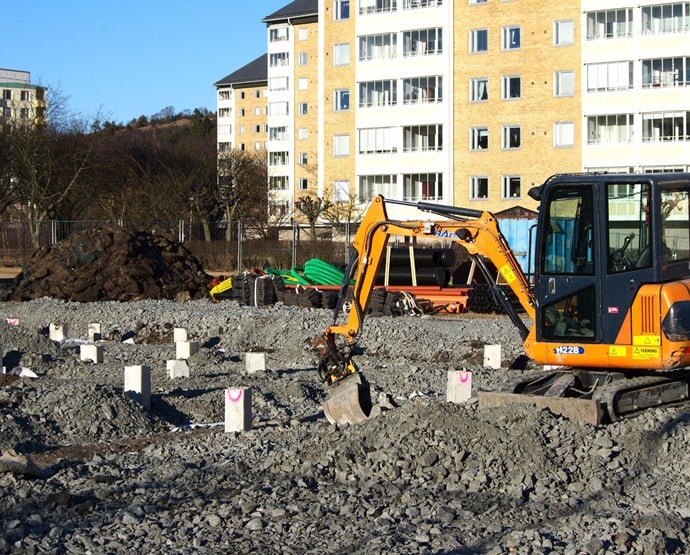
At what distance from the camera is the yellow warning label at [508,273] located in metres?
11.5

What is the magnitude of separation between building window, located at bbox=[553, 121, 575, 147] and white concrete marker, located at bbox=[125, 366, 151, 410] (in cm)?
4148

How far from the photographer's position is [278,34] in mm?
89312

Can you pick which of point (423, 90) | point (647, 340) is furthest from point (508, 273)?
point (423, 90)

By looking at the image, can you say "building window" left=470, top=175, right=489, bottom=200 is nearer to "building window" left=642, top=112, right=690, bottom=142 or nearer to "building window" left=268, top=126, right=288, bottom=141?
"building window" left=642, top=112, right=690, bottom=142

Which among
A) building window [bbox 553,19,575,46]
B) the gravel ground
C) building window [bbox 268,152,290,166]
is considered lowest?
the gravel ground

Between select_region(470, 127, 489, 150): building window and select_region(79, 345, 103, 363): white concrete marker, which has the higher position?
select_region(470, 127, 489, 150): building window

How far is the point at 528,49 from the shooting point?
51625mm

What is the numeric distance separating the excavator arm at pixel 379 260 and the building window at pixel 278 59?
3100 inches

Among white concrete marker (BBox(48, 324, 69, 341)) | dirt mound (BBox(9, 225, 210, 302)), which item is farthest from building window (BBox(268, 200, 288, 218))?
white concrete marker (BBox(48, 324, 69, 341))

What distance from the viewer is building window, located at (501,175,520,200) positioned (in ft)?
172

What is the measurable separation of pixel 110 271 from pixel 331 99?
3237 cm

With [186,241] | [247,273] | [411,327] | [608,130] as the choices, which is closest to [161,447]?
[411,327]

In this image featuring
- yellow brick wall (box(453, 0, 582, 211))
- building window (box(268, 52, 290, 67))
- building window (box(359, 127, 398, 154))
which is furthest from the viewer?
building window (box(268, 52, 290, 67))

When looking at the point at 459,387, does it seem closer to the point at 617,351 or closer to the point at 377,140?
the point at 617,351
